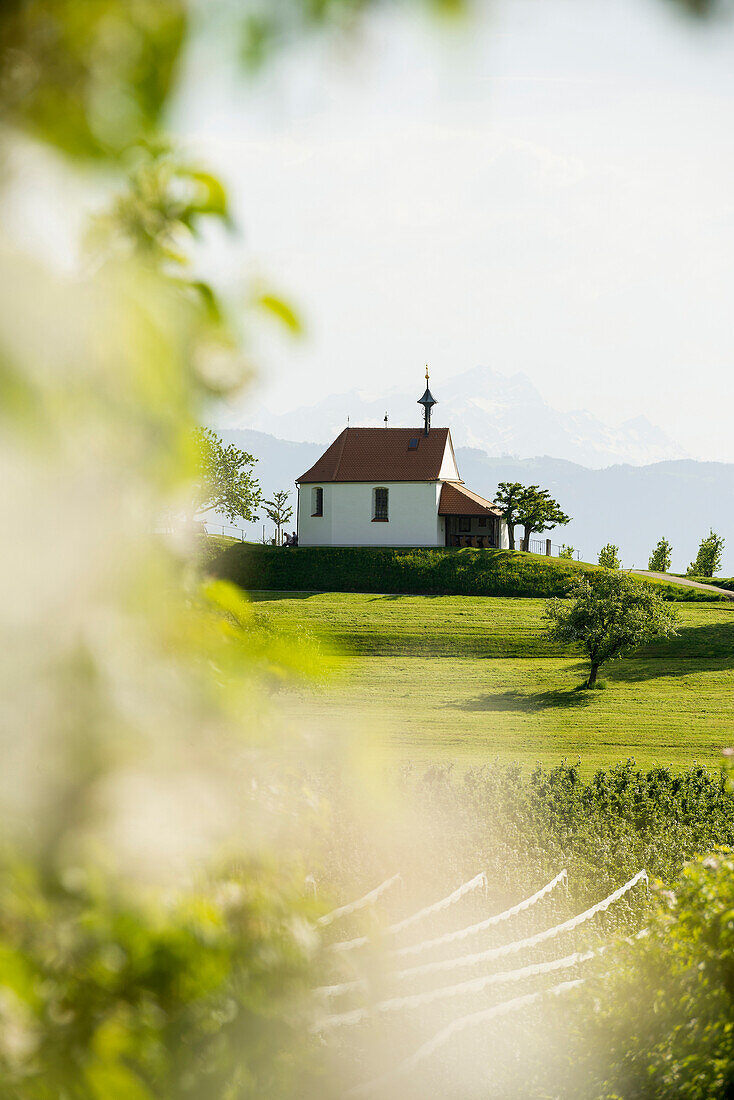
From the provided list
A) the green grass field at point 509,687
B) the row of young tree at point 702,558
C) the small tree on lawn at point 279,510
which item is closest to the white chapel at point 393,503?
the row of young tree at point 702,558

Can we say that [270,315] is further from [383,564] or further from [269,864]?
[383,564]

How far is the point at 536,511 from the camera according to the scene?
39.2 meters

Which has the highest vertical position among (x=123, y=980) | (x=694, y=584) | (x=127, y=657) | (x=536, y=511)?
(x=536, y=511)

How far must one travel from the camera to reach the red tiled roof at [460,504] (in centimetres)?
3762

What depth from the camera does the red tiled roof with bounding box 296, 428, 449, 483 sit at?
38.7 meters

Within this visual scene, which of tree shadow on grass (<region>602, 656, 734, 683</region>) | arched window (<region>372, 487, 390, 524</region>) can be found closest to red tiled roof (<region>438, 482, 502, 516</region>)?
arched window (<region>372, 487, 390, 524</region>)

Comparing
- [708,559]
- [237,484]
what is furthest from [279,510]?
[708,559]

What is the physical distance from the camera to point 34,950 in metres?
1.07

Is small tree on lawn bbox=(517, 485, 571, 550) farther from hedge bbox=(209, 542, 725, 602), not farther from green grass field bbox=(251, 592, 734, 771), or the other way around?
green grass field bbox=(251, 592, 734, 771)

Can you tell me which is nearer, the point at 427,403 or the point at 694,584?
the point at 694,584

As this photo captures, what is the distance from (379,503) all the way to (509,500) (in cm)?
652

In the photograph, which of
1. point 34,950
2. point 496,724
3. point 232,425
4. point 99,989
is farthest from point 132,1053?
point 496,724

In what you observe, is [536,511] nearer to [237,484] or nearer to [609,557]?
[609,557]

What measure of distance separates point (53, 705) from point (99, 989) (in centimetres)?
49
